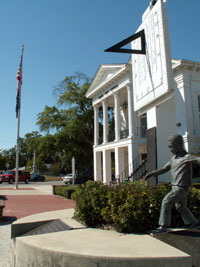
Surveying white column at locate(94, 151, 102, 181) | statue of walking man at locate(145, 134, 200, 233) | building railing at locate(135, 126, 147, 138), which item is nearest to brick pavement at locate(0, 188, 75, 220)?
statue of walking man at locate(145, 134, 200, 233)

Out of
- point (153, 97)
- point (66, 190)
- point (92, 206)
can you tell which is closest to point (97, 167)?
point (66, 190)

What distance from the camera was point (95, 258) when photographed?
11.6 feet

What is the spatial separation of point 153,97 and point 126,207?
536cm

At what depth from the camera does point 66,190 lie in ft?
54.6

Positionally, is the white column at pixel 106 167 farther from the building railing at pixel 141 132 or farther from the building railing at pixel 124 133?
the building railing at pixel 141 132

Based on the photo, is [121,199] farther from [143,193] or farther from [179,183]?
[179,183]

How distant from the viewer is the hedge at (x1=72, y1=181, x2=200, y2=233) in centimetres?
499

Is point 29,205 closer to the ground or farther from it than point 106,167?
closer to the ground

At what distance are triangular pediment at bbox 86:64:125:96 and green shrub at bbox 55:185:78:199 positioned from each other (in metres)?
11.4

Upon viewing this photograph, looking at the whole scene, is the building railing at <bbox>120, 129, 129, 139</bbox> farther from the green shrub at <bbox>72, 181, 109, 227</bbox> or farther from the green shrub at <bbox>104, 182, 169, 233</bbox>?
the green shrub at <bbox>104, 182, 169, 233</bbox>

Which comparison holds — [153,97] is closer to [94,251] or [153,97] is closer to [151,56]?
[151,56]

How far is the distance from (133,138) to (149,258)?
726 inches

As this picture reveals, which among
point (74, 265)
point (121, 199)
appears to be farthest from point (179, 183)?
point (74, 265)

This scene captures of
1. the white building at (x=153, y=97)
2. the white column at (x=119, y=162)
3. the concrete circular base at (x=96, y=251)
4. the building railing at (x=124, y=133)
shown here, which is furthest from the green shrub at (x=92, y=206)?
the building railing at (x=124, y=133)
